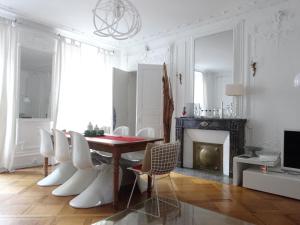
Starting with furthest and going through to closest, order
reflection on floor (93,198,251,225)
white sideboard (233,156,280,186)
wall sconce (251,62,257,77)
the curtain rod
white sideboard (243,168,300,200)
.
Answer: the curtain rod < wall sconce (251,62,257,77) < white sideboard (233,156,280,186) < white sideboard (243,168,300,200) < reflection on floor (93,198,251,225)

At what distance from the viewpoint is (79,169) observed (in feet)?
10.2

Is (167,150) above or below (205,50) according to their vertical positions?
below

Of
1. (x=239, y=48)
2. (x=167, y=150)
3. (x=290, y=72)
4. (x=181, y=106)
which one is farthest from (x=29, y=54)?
(x=290, y=72)

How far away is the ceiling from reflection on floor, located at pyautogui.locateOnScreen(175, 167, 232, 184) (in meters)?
3.04

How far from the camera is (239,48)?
423 cm

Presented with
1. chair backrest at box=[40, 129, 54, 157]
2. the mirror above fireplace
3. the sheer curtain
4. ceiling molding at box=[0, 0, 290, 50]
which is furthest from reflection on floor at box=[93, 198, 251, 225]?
ceiling molding at box=[0, 0, 290, 50]

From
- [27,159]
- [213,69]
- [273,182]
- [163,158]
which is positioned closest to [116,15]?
[163,158]

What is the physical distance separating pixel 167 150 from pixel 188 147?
7.60ft

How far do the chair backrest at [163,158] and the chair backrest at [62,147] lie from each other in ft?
4.44

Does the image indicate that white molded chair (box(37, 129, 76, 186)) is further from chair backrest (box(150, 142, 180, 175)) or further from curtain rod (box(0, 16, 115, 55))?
curtain rod (box(0, 16, 115, 55))

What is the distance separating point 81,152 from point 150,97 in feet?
9.05

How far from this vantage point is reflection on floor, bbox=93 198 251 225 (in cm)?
244

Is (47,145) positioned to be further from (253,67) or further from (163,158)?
(253,67)

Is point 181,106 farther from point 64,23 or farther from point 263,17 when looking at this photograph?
point 64,23
